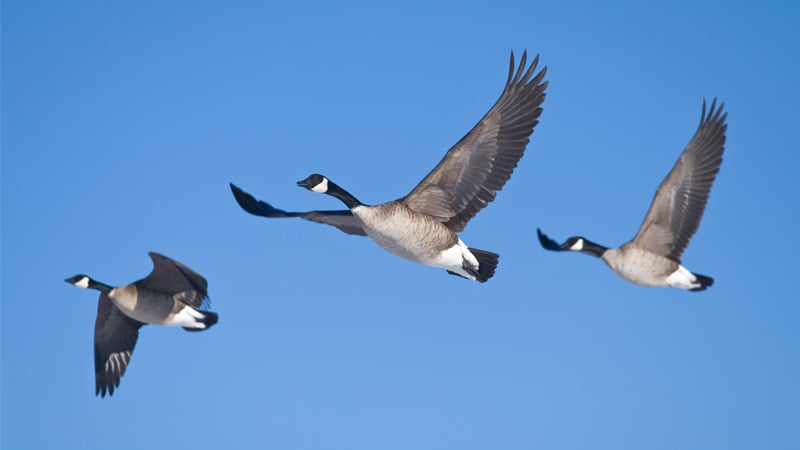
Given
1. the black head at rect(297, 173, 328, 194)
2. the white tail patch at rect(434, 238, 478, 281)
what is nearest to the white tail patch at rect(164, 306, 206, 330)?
the black head at rect(297, 173, 328, 194)

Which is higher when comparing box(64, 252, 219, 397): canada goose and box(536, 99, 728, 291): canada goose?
box(536, 99, 728, 291): canada goose

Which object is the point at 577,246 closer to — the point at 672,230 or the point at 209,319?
the point at 672,230

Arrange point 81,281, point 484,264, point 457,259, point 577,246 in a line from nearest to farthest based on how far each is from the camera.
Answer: point 457,259
point 484,264
point 577,246
point 81,281

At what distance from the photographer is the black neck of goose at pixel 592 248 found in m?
12.0

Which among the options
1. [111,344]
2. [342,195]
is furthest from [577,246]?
[111,344]

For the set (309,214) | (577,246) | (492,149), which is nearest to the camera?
(492,149)

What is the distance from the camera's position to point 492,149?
11258mm

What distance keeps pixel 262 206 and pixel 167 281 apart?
164cm

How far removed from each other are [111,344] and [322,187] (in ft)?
14.4

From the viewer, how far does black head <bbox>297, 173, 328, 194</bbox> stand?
39.8ft

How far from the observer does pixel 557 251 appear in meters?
12.1

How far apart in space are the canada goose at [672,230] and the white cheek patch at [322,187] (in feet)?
10.9

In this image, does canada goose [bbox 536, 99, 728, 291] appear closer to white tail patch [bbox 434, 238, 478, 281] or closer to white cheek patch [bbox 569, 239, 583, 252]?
white cheek patch [bbox 569, 239, 583, 252]

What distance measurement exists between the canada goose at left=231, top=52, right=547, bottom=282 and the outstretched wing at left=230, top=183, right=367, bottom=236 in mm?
613
